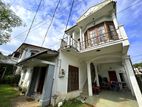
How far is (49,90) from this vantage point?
616 centimetres

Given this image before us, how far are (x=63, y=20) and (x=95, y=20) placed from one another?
3904 millimetres

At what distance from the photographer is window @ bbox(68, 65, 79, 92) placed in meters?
7.59

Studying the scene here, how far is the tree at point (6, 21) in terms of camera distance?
7787 millimetres

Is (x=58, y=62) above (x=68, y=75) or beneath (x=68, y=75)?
above

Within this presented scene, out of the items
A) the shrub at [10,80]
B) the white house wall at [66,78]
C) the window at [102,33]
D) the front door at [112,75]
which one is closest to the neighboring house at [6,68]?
the shrub at [10,80]

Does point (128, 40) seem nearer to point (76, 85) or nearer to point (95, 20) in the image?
point (95, 20)

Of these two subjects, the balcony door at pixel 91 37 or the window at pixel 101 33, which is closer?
the window at pixel 101 33

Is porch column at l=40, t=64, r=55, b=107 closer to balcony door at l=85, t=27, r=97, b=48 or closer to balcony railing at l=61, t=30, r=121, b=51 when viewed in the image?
balcony railing at l=61, t=30, r=121, b=51

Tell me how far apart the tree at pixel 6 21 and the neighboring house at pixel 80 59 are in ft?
9.46

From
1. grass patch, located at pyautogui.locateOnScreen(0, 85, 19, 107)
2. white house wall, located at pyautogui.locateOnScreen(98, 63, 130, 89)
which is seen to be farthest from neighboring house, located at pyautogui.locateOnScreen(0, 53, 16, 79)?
white house wall, located at pyautogui.locateOnScreen(98, 63, 130, 89)

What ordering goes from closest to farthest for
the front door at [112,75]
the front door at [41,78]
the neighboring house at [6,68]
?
1. the front door at [41,78]
2. the front door at [112,75]
3. the neighboring house at [6,68]

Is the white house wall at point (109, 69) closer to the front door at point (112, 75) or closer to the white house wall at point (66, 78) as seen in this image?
the front door at point (112, 75)

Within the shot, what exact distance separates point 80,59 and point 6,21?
803 cm

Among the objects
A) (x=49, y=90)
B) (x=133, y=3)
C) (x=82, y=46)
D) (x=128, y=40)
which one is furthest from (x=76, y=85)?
(x=133, y=3)
